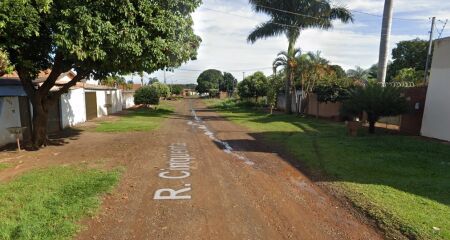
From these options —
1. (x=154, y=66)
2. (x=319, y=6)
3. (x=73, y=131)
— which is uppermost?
(x=319, y=6)

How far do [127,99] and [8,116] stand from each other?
2845cm

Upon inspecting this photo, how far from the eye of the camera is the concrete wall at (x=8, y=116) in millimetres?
12055

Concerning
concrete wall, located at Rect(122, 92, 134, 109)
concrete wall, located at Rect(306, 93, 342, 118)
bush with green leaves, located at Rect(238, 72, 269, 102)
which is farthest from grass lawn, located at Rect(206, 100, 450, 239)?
bush with green leaves, located at Rect(238, 72, 269, 102)

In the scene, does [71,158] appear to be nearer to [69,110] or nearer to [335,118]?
[69,110]

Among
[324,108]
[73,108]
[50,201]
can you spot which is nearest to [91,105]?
[73,108]

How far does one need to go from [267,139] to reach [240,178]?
21.3ft

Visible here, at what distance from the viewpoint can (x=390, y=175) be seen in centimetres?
807

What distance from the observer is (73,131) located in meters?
16.4

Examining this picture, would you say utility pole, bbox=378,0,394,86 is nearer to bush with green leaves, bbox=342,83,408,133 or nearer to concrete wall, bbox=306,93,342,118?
bush with green leaves, bbox=342,83,408,133

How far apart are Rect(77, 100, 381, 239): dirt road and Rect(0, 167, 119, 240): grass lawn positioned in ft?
1.09

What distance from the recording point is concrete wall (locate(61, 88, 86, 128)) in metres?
17.6

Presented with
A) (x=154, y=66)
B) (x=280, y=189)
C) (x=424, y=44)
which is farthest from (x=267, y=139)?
(x=424, y=44)

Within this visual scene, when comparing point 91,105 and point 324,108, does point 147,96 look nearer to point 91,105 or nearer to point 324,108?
point 91,105

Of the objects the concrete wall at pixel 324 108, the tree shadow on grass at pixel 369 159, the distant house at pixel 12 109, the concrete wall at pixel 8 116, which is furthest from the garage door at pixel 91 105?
the concrete wall at pixel 324 108
